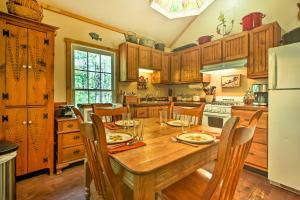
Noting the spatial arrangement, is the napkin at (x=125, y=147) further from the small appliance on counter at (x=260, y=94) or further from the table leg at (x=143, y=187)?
the small appliance on counter at (x=260, y=94)

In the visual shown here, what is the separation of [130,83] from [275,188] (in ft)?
10.0

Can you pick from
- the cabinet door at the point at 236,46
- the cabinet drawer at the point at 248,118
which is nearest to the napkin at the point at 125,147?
the cabinet drawer at the point at 248,118

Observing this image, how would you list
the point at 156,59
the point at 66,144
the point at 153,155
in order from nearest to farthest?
the point at 153,155
the point at 66,144
the point at 156,59

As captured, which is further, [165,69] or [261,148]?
[165,69]

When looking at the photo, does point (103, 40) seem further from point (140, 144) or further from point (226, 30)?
point (140, 144)

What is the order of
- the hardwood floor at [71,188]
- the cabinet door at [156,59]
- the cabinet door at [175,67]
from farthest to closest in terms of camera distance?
1. the cabinet door at [175,67]
2. the cabinet door at [156,59]
3. the hardwood floor at [71,188]

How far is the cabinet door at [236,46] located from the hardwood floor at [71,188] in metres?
1.98

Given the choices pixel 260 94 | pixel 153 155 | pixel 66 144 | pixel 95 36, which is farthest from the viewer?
pixel 95 36

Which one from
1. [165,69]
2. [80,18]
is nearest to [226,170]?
[80,18]

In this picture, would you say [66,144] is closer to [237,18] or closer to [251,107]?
[251,107]

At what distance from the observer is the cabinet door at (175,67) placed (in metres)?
4.01

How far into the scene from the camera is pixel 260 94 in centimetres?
253

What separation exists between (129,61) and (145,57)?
18.3 inches

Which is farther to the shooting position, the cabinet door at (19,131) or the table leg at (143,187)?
the cabinet door at (19,131)
